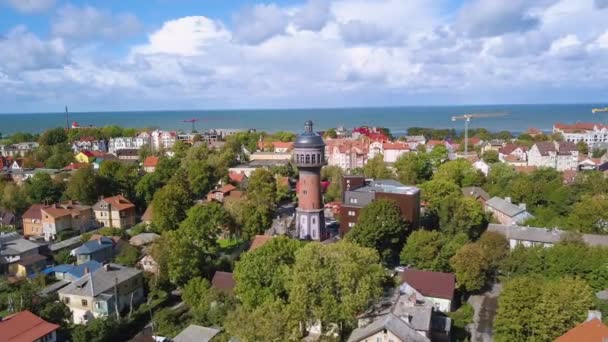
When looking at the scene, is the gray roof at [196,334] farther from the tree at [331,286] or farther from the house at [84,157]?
the house at [84,157]

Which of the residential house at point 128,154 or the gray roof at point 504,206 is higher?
the residential house at point 128,154

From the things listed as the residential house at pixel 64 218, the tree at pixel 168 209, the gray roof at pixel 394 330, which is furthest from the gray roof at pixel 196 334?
the residential house at pixel 64 218

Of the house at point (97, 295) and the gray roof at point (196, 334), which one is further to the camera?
the house at point (97, 295)

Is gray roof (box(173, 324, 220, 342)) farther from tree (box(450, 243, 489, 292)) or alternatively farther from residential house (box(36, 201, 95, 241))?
residential house (box(36, 201, 95, 241))

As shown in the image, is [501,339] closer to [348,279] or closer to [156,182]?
[348,279]

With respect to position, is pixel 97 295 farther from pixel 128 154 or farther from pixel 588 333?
pixel 128 154

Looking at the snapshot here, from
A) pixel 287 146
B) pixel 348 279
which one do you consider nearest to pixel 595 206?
pixel 348 279

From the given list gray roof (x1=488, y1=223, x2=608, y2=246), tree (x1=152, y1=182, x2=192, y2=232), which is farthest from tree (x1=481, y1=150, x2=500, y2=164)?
tree (x1=152, y1=182, x2=192, y2=232)
